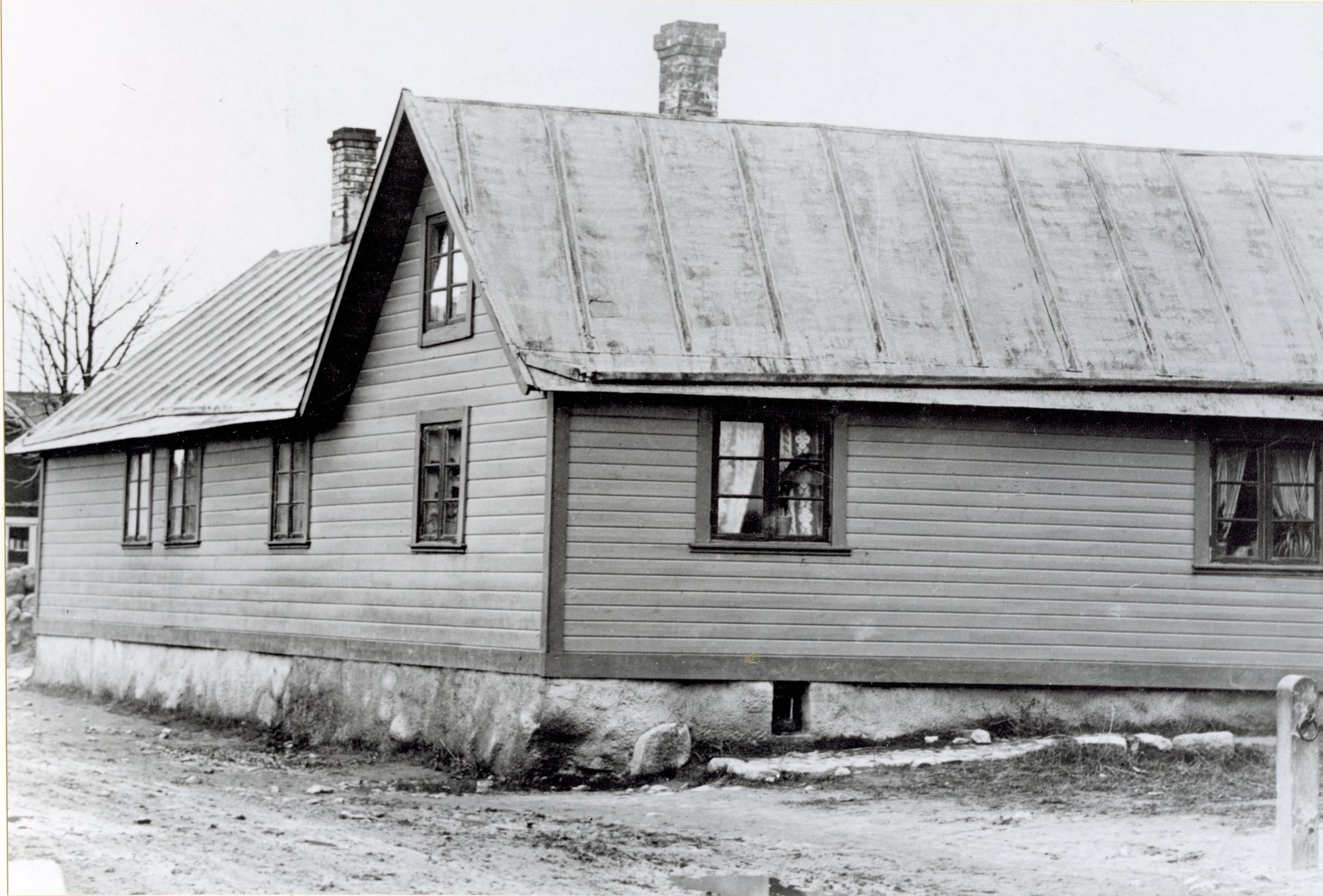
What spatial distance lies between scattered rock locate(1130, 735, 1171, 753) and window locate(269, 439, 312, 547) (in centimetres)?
932

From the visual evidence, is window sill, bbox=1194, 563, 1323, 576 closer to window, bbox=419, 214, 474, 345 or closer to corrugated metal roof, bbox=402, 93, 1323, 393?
corrugated metal roof, bbox=402, 93, 1323, 393

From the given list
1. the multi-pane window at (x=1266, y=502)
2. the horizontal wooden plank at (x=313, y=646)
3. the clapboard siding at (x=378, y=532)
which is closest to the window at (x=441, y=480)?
the clapboard siding at (x=378, y=532)

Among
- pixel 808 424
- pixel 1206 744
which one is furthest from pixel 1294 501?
pixel 808 424

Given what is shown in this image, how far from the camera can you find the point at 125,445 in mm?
23562

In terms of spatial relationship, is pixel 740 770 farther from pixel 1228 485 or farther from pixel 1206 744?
pixel 1228 485

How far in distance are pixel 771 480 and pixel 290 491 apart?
6.86 metres

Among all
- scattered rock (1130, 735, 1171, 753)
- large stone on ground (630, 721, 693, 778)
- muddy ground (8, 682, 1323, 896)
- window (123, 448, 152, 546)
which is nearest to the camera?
muddy ground (8, 682, 1323, 896)

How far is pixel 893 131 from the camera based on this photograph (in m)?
18.3

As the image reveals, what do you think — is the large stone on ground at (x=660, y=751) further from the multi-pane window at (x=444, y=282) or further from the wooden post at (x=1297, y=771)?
the wooden post at (x=1297, y=771)

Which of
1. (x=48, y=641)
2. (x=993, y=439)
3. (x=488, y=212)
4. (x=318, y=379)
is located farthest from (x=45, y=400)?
(x=993, y=439)

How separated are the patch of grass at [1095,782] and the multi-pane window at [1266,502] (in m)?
2.09

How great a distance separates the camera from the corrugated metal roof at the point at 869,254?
15.6 meters

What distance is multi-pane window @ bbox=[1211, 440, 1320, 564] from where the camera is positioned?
Result: 1672 centimetres

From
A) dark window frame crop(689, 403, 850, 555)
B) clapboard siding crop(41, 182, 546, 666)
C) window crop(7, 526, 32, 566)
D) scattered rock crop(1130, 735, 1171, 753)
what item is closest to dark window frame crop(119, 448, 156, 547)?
clapboard siding crop(41, 182, 546, 666)
